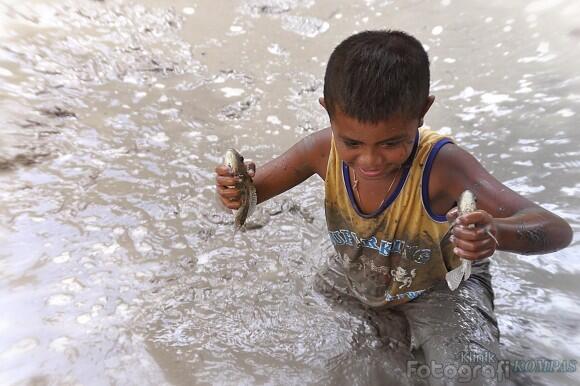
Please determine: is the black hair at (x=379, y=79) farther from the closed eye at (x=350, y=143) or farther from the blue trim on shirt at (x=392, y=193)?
the blue trim on shirt at (x=392, y=193)

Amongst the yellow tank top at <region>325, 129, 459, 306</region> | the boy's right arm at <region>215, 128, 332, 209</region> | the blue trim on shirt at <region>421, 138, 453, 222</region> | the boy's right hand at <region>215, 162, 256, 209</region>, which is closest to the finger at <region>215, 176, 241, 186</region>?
the boy's right hand at <region>215, 162, 256, 209</region>

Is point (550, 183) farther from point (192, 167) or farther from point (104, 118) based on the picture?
point (104, 118)

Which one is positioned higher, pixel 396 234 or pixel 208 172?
pixel 208 172

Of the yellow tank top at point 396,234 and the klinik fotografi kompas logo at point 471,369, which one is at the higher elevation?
the yellow tank top at point 396,234

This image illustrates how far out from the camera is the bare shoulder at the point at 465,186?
1.65m

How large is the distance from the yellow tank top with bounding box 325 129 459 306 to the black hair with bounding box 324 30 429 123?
30 cm

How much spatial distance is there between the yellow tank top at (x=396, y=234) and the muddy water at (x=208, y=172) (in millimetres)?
291

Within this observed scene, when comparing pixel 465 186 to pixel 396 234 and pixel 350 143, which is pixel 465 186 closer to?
pixel 396 234

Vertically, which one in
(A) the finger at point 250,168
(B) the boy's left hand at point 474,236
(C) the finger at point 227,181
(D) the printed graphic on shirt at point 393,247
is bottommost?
(D) the printed graphic on shirt at point 393,247

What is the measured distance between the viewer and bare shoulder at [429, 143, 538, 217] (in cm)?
165

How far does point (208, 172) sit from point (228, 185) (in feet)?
4.54

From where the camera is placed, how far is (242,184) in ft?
5.95

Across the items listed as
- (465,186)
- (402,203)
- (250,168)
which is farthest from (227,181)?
(465,186)

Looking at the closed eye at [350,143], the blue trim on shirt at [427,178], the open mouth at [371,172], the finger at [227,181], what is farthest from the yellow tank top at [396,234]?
the finger at [227,181]
